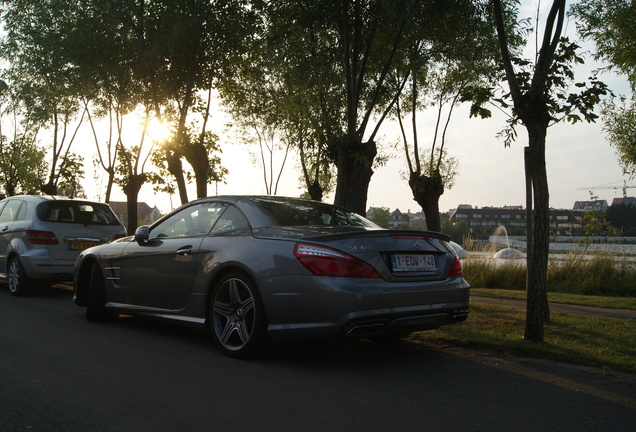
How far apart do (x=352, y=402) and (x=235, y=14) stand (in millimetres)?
11154

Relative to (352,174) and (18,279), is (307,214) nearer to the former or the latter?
(352,174)

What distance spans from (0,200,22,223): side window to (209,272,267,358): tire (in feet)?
24.3

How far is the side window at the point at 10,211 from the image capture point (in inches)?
447

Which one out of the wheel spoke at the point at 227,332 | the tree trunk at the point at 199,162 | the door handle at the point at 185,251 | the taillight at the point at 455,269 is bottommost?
the wheel spoke at the point at 227,332

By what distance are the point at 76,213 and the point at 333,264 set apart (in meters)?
7.79

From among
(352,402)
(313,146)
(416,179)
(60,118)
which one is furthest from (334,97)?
(60,118)

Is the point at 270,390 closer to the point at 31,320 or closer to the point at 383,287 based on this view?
the point at 383,287

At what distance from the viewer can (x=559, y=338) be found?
21.3 ft

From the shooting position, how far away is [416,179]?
24766 millimetres

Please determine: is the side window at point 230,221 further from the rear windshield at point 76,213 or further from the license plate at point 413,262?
the rear windshield at point 76,213

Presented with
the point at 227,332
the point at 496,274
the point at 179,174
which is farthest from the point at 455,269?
the point at 179,174

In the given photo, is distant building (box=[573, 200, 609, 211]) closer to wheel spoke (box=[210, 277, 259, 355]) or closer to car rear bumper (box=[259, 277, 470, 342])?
car rear bumper (box=[259, 277, 470, 342])

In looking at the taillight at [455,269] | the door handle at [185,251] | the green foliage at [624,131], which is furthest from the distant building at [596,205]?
the door handle at [185,251]

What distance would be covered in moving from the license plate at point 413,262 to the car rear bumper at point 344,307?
14 cm
